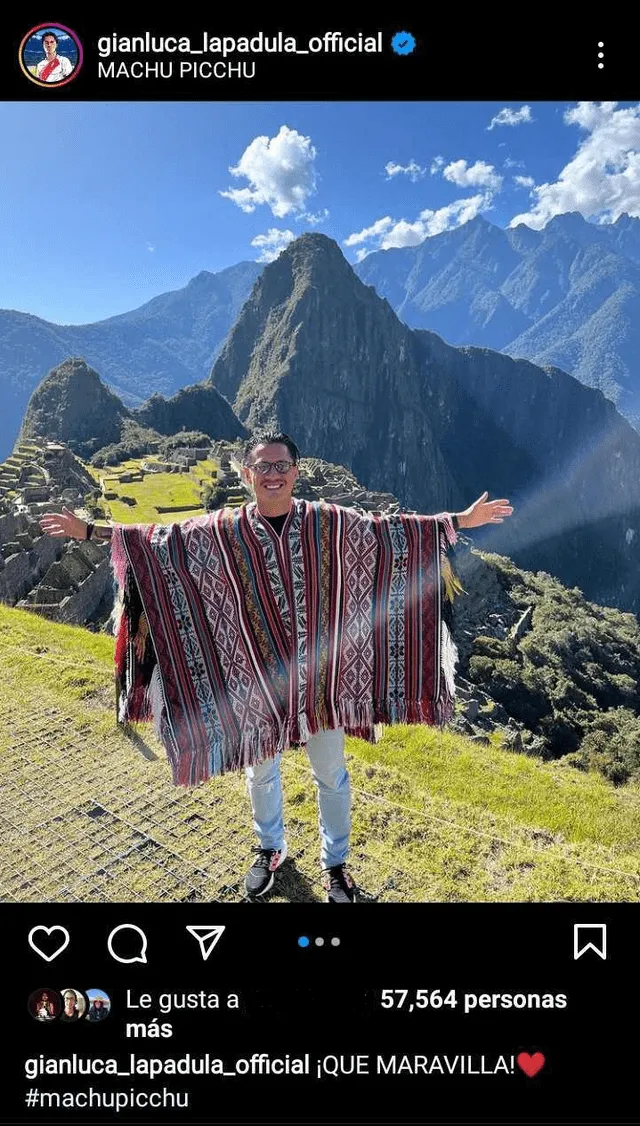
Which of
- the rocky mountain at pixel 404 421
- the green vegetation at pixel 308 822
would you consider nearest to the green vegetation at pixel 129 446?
the rocky mountain at pixel 404 421

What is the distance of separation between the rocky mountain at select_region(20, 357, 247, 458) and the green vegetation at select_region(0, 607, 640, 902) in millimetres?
73154

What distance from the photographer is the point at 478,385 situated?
162 meters

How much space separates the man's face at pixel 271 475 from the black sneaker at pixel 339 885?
1.66m

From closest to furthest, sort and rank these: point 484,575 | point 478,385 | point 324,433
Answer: point 484,575
point 324,433
point 478,385

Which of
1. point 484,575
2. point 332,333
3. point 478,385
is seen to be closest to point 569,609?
point 484,575
